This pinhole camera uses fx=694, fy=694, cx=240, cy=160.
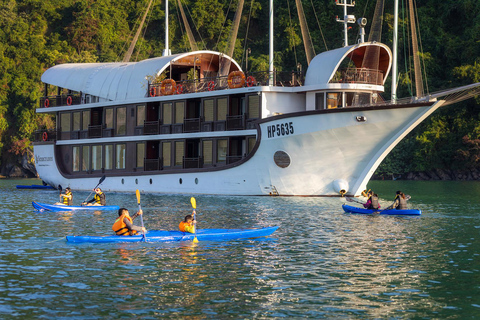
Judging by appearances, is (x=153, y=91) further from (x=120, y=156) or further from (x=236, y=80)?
(x=236, y=80)

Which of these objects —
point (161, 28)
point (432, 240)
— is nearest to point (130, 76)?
point (432, 240)

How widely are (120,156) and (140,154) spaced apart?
1790 millimetres

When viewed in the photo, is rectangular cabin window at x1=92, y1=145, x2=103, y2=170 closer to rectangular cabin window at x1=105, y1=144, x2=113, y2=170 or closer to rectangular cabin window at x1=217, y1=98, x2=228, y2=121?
rectangular cabin window at x1=105, y1=144, x2=113, y2=170

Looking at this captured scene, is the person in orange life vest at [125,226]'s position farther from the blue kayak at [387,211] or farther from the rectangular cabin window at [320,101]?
the rectangular cabin window at [320,101]

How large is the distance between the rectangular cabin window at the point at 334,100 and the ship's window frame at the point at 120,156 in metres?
14.3

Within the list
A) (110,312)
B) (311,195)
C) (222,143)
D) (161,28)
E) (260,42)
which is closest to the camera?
(110,312)

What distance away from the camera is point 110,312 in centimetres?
1219

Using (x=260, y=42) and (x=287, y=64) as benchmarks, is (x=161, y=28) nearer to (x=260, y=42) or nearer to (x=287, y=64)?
(x=260, y=42)

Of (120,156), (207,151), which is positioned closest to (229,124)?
(207,151)

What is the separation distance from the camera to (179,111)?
134 ft

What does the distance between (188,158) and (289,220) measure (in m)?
15.2

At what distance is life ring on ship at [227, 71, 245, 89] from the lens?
37.5m

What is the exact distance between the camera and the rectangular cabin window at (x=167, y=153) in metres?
41.2

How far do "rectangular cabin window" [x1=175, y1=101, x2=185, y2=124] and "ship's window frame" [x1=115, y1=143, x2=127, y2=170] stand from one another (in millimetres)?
4557
